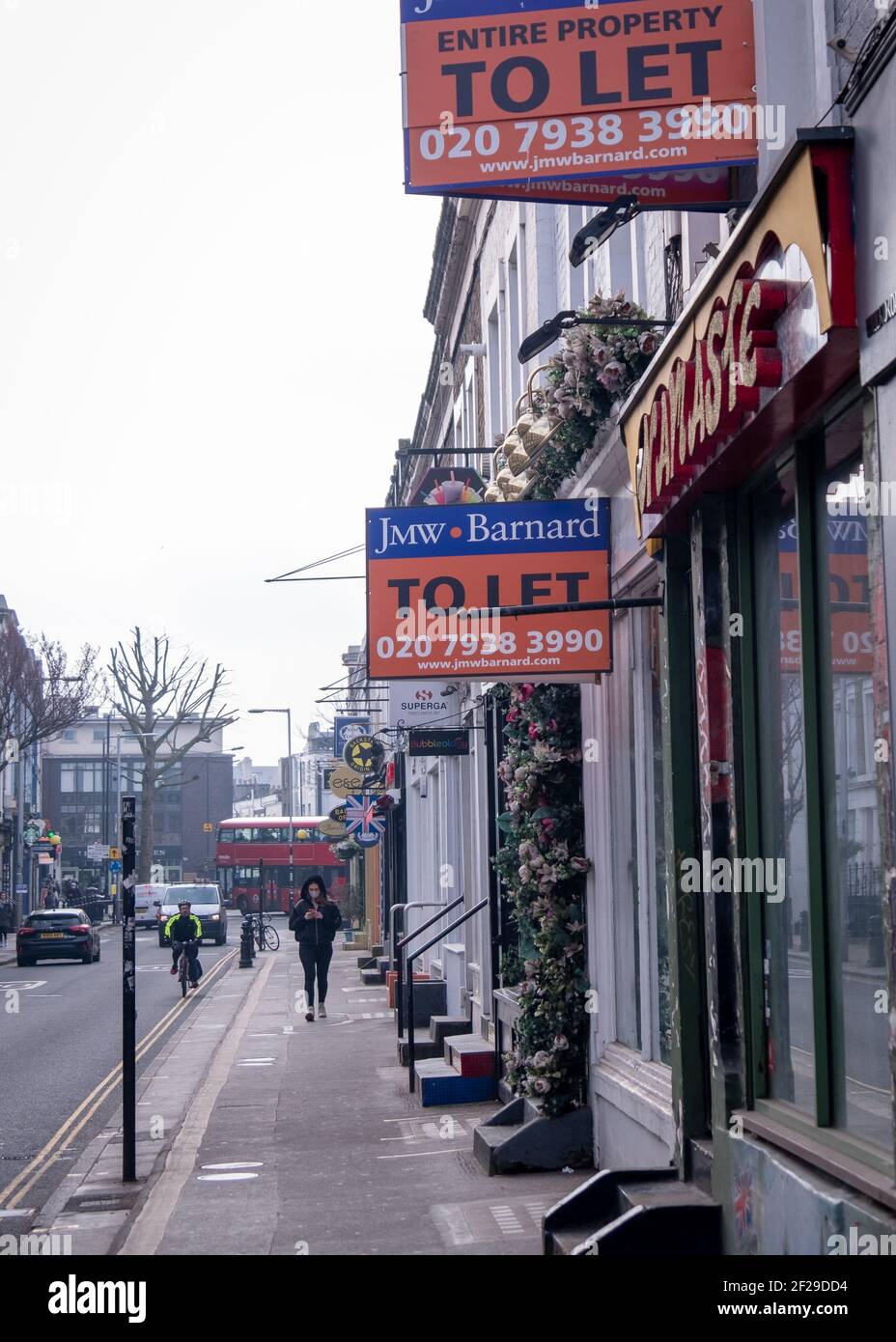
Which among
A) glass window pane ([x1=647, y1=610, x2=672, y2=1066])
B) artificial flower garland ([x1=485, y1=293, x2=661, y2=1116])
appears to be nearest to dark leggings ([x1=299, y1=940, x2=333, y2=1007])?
artificial flower garland ([x1=485, y1=293, x2=661, y2=1116])

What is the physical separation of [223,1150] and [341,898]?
48197mm

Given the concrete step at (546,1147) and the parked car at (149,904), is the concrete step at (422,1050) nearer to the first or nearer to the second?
the concrete step at (546,1147)

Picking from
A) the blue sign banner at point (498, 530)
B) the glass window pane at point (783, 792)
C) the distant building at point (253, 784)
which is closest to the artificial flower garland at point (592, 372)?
the blue sign banner at point (498, 530)

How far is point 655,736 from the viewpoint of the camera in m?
8.55

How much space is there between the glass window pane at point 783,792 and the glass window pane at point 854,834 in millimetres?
260

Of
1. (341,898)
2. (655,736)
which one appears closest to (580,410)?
(655,736)

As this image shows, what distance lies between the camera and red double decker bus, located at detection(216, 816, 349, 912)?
222ft

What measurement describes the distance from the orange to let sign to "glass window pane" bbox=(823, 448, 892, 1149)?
1.95 metres

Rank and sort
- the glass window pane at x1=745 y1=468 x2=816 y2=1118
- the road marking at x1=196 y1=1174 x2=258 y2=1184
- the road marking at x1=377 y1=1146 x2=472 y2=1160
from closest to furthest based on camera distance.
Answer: the glass window pane at x1=745 y1=468 x2=816 y2=1118 < the road marking at x1=196 y1=1174 x2=258 y2=1184 < the road marking at x1=377 y1=1146 x2=472 y2=1160

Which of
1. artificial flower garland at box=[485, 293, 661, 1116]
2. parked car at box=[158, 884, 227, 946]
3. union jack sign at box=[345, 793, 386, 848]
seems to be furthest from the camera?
parked car at box=[158, 884, 227, 946]

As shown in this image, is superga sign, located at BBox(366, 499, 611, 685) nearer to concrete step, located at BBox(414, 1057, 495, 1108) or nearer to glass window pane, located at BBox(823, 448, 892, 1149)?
glass window pane, located at BBox(823, 448, 892, 1149)

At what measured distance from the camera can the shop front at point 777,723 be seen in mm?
5012
